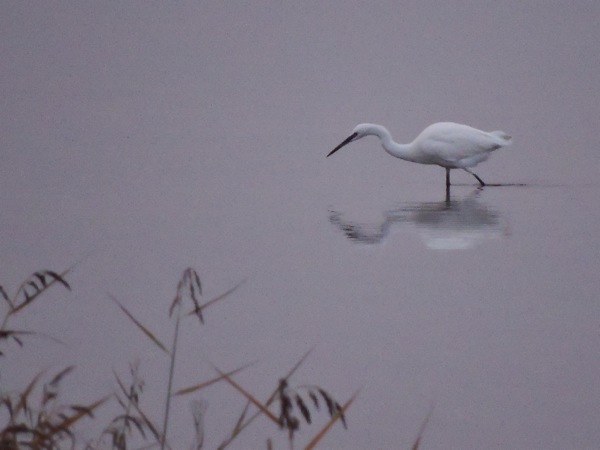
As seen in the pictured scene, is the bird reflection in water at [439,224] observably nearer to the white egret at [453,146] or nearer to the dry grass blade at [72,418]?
the white egret at [453,146]

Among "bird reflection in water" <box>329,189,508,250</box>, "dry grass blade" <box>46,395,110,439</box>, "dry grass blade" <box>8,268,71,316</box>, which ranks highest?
"dry grass blade" <box>8,268,71,316</box>

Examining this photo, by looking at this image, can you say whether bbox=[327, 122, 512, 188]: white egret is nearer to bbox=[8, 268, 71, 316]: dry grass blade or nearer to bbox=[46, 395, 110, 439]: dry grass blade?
bbox=[8, 268, 71, 316]: dry grass blade

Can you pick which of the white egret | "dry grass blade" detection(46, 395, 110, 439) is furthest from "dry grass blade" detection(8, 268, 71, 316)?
the white egret

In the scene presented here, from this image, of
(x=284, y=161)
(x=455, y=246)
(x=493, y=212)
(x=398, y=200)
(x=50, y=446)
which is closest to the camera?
(x=50, y=446)

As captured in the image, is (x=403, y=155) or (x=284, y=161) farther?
(x=284, y=161)

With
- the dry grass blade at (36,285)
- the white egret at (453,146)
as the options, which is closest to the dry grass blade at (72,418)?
the dry grass blade at (36,285)

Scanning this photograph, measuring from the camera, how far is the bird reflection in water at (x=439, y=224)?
8656 mm

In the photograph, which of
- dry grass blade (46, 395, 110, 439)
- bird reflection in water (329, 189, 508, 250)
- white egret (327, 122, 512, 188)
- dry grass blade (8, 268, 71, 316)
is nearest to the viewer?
dry grass blade (46, 395, 110, 439)

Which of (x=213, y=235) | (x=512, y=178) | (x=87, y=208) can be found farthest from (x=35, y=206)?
(x=512, y=178)

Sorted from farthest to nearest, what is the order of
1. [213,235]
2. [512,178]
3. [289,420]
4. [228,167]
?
[228,167] < [512,178] < [213,235] < [289,420]

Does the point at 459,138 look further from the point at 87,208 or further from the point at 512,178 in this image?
the point at 87,208

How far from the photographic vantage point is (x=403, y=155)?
43.8 feet

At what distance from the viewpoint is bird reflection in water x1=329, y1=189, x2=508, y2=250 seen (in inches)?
341

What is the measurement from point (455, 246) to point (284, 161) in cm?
903
